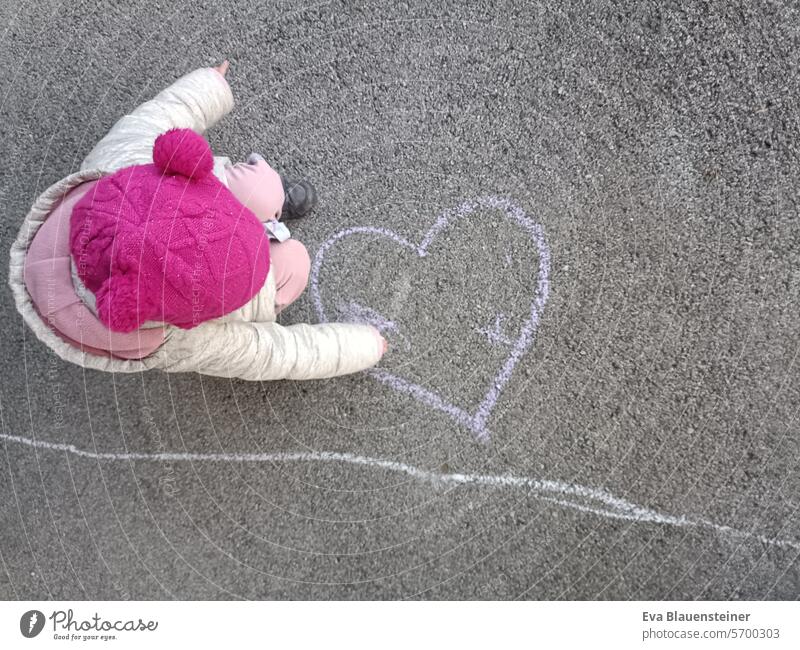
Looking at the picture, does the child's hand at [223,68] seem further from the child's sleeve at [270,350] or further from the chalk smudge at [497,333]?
the chalk smudge at [497,333]

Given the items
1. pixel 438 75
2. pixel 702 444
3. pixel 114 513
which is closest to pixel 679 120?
pixel 438 75

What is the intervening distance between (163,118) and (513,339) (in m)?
0.54

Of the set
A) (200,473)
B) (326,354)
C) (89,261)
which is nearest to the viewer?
(89,261)

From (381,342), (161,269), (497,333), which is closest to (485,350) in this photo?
(497,333)

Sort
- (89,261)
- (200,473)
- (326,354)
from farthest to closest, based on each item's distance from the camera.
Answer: (200,473)
(326,354)
(89,261)

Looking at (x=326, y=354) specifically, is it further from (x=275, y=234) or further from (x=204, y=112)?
(x=204, y=112)

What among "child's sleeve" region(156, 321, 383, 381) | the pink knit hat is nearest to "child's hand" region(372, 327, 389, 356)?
"child's sleeve" region(156, 321, 383, 381)

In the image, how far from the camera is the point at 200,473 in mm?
896

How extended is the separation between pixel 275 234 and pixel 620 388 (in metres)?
0.50

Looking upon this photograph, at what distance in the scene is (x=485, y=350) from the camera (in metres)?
0.88

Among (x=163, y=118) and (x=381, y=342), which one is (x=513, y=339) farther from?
(x=163, y=118)

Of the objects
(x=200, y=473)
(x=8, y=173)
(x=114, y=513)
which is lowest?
(x=114, y=513)
